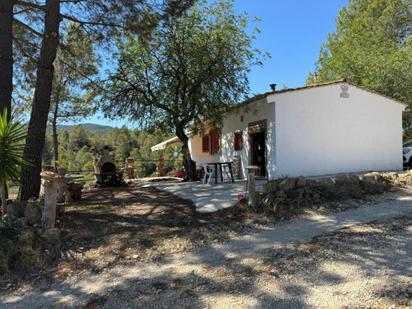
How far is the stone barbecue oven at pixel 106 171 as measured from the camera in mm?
15258

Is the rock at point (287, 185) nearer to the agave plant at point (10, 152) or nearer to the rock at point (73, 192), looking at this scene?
the agave plant at point (10, 152)

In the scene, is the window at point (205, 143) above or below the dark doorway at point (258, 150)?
above

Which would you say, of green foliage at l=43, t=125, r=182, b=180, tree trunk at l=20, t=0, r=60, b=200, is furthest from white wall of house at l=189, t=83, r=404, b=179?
green foliage at l=43, t=125, r=182, b=180

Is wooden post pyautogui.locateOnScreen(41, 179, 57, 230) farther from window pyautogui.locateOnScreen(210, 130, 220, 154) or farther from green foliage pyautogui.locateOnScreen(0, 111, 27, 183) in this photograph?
window pyautogui.locateOnScreen(210, 130, 220, 154)

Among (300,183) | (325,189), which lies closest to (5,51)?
(300,183)

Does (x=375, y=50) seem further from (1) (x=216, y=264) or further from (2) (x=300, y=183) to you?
(1) (x=216, y=264)

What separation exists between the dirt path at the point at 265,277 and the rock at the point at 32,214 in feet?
6.97

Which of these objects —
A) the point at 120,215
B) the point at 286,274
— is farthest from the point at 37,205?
the point at 286,274

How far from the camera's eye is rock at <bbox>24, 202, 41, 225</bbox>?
7059 mm

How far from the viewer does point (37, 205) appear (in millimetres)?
7465

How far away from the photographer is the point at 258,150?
15.0m

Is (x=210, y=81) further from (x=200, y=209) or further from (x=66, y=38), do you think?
(x=200, y=209)

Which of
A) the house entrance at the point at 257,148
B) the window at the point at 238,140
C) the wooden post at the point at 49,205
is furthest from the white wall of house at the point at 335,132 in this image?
the wooden post at the point at 49,205

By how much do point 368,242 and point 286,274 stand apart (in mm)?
1734
